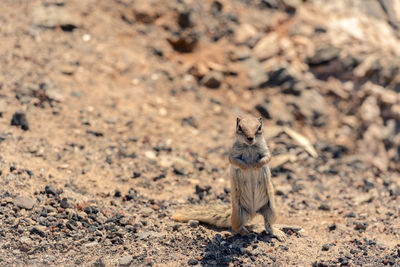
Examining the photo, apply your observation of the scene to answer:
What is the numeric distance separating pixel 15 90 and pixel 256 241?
5.71 meters

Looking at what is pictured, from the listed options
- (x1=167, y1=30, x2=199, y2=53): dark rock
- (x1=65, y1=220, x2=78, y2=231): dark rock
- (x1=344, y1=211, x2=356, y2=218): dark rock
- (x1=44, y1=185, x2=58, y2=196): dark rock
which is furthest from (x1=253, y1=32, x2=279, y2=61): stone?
(x1=65, y1=220, x2=78, y2=231): dark rock

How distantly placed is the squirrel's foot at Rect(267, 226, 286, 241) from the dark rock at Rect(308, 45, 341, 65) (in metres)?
6.24

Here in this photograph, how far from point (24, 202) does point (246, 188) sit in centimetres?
304

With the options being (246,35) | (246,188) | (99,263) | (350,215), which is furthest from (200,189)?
(246,35)

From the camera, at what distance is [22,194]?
7195mm

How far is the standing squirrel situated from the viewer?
6.16m

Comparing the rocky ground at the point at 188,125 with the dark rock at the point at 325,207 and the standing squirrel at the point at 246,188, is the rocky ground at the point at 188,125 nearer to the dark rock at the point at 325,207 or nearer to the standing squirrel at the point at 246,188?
the dark rock at the point at 325,207

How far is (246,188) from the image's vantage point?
6684mm

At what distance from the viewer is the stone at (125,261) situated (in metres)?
6.03

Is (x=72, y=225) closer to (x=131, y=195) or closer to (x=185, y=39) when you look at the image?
(x=131, y=195)

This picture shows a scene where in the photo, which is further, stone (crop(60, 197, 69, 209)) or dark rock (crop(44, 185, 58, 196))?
dark rock (crop(44, 185, 58, 196))

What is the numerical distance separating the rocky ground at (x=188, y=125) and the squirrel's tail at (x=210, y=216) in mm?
153

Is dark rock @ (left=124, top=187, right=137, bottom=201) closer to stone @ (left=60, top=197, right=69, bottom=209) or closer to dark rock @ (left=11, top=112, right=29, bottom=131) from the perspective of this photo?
stone @ (left=60, top=197, right=69, bottom=209)

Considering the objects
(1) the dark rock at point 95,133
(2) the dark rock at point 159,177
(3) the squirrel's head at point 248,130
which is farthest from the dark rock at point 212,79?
(3) the squirrel's head at point 248,130
